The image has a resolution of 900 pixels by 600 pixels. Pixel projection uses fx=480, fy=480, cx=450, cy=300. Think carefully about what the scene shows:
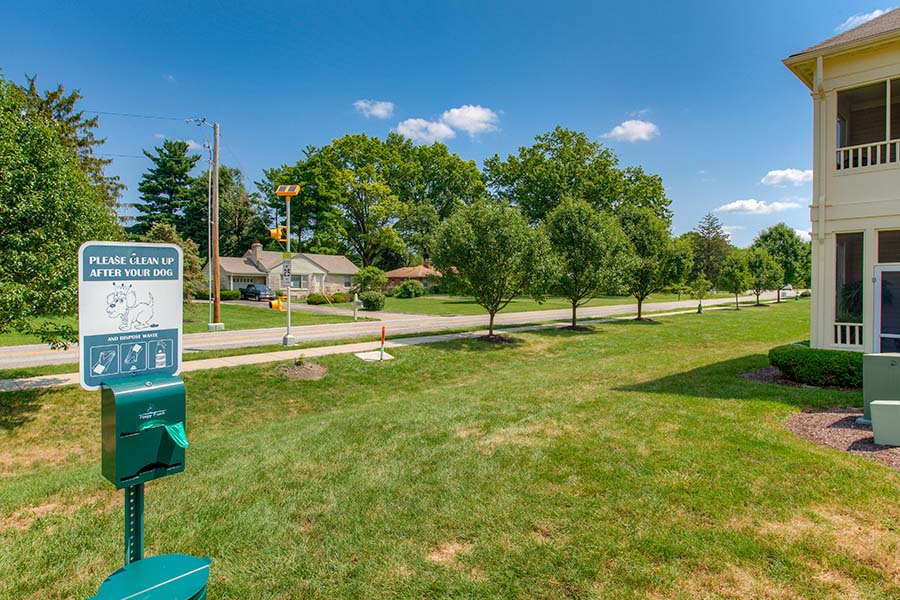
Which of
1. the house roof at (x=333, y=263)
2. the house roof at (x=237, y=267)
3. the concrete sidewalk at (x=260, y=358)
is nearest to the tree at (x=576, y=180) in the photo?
the house roof at (x=333, y=263)

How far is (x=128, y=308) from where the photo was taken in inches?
93.5

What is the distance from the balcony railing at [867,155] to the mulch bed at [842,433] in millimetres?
5180

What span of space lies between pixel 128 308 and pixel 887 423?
718cm

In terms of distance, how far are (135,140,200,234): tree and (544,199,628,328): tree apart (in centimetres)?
4956

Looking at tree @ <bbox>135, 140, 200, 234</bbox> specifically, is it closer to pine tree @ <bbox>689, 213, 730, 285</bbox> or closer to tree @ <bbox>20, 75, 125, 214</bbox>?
tree @ <bbox>20, 75, 125, 214</bbox>

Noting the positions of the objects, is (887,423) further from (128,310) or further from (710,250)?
(710,250)

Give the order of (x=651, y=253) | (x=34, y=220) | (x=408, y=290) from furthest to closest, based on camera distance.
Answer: (x=408, y=290) < (x=651, y=253) < (x=34, y=220)

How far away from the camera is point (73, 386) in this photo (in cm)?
940

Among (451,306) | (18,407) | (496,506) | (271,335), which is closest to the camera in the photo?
(496,506)

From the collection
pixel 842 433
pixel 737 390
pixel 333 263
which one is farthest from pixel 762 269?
pixel 842 433

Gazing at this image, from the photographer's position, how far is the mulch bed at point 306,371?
11.1 m

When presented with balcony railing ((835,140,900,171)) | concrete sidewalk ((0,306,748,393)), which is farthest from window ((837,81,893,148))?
concrete sidewalk ((0,306,748,393))

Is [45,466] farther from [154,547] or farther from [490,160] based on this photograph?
[490,160]

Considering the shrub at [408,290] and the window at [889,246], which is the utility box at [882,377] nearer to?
the window at [889,246]
